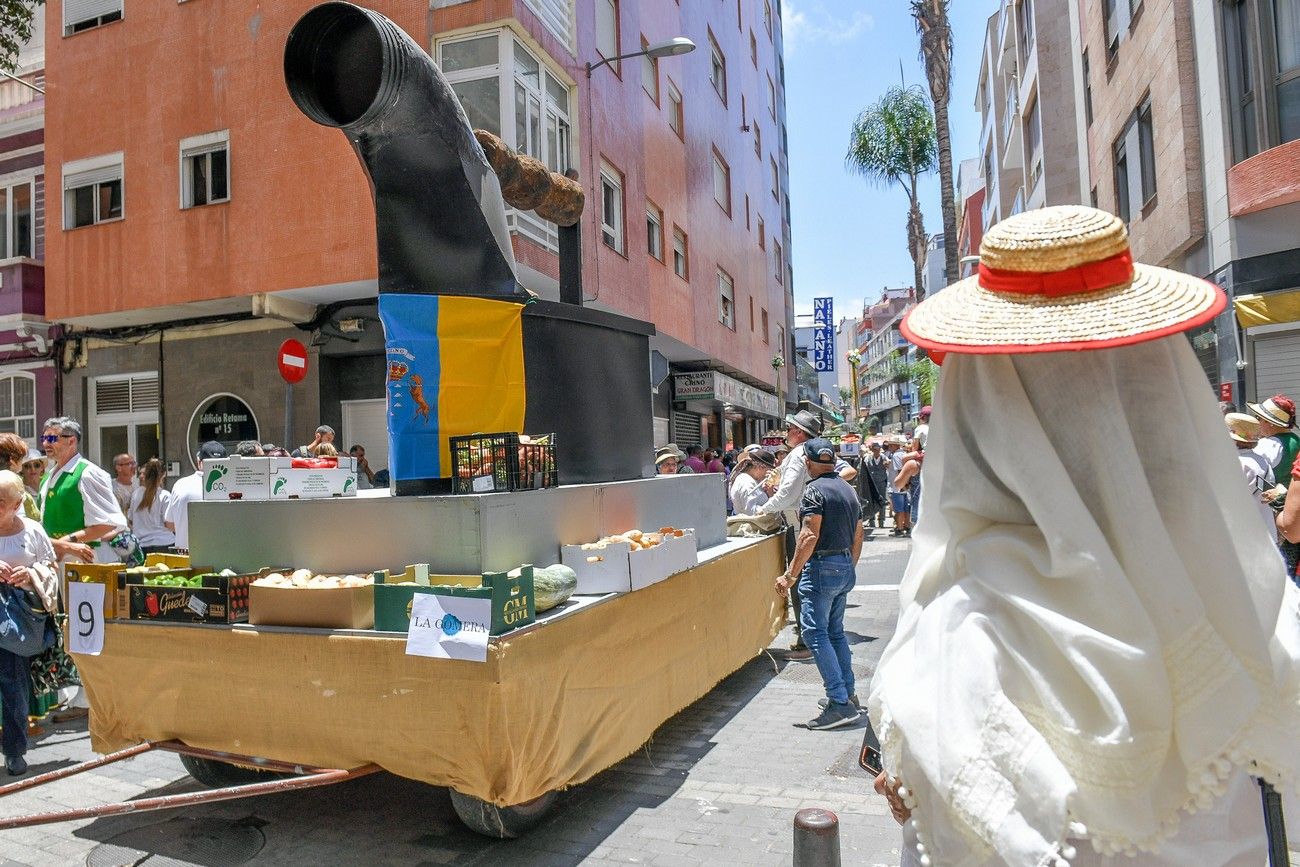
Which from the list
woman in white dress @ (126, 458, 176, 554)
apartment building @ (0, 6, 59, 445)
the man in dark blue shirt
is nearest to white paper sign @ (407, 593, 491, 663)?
the man in dark blue shirt

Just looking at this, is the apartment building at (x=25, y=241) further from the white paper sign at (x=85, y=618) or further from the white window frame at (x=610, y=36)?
the white paper sign at (x=85, y=618)

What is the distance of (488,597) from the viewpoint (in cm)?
355

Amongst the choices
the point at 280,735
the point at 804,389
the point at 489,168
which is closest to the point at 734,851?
the point at 280,735

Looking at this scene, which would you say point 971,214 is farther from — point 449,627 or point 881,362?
point 449,627

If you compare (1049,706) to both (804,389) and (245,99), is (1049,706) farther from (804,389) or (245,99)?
(804,389)

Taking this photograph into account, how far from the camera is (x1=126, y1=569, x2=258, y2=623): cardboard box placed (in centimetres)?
420

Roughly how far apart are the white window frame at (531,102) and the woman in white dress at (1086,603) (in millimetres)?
10231

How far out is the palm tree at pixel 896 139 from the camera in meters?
33.6

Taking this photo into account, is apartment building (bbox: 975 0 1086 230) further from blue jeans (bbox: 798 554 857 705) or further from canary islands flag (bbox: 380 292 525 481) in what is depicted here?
canary islands flag (bbox: 380 292 525 481)

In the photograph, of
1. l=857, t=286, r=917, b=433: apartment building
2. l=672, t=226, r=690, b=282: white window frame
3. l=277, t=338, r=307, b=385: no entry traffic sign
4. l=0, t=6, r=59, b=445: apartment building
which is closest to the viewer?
l=277, t=338, r=307, b=385: no entry traffic sign

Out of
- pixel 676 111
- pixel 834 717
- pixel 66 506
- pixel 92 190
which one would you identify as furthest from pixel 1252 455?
pixel 676 111

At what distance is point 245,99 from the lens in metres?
13.4

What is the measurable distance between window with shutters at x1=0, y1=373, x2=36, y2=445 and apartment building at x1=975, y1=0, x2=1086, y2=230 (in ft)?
77.9

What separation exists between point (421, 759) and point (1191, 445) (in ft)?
10.6
